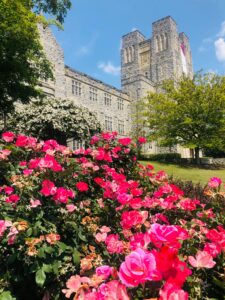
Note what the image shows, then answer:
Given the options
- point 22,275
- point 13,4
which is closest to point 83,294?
point 22,275

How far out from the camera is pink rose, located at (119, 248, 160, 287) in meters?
1.15

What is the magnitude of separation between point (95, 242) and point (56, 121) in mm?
12510

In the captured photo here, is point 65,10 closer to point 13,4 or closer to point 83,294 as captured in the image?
point 13,4

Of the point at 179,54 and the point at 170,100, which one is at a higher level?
the point at 179,54

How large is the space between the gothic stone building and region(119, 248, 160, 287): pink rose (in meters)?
23.6

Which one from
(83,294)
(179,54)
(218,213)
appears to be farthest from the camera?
(179,54)

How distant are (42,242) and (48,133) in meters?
13.4

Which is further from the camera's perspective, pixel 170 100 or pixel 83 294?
pixel 170 100

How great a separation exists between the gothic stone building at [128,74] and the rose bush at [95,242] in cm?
2137

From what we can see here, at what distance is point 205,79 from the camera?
29.0m

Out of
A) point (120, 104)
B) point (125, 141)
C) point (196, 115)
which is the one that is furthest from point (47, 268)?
point (120, 104)

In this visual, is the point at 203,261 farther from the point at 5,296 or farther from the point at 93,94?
the point at 93,94

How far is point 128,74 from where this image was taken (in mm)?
59125

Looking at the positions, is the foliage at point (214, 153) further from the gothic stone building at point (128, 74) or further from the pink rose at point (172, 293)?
the pink rose at point (172, 293)
